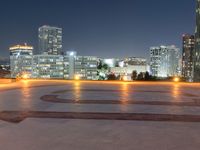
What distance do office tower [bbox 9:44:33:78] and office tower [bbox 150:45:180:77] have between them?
6415cm

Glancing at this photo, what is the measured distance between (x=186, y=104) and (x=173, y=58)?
146 metres

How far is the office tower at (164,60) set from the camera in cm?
14412

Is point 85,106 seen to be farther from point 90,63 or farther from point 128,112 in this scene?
point 90,63

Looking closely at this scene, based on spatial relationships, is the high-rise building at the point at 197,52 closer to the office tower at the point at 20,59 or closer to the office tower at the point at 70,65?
the office tower at the point at 70,65

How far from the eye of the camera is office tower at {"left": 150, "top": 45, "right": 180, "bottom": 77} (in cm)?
Answer: 14412

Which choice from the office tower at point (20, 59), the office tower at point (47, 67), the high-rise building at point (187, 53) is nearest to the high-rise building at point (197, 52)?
the high-rise building at point (187, 53)

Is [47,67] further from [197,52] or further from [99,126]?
[99,126]

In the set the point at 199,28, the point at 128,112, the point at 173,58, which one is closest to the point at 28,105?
the point at 128,112

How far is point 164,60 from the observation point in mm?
147750

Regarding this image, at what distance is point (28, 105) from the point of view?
397 inches

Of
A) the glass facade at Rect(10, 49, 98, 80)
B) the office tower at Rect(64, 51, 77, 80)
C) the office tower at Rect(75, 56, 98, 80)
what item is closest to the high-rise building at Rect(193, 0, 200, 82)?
the glass facade at Rect(10, 49, 98, 80)

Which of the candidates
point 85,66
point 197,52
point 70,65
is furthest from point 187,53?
point 70,65

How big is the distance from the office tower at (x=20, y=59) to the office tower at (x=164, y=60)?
6415 centimetres

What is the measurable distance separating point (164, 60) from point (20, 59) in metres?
76.1
